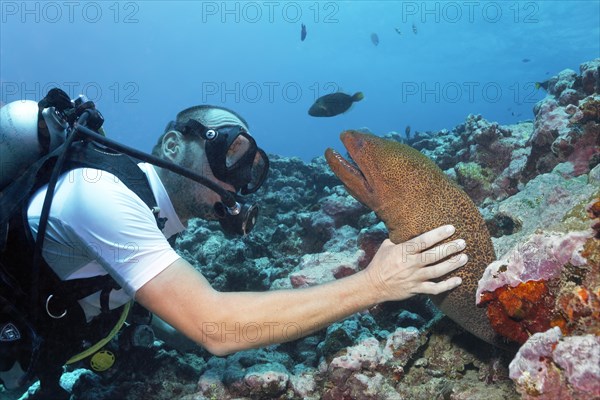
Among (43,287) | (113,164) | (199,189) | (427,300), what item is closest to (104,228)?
(113,164)

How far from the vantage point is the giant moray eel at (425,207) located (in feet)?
8.95

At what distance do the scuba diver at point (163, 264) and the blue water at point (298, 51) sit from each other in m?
12.7

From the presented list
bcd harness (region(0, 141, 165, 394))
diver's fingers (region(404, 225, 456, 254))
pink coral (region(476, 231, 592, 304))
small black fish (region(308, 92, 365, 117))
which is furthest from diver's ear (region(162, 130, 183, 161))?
small black fish (region(308, 92, 365, 117))

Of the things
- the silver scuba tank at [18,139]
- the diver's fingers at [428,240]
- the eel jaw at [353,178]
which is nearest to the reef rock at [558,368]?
the diver's fingers at [428,240]

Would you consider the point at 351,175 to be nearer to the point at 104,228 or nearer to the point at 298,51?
the point at 104,228

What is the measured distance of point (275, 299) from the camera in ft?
6.65

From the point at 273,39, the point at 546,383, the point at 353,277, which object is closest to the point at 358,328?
the point at 353,277

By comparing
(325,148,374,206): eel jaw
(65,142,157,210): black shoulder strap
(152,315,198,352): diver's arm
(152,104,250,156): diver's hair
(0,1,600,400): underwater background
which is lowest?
(152,315,198,352): diver's arm

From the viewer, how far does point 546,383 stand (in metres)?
1.50

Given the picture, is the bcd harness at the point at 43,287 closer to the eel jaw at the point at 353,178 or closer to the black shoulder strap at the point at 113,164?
the black shoulder strap at the point at 113,164

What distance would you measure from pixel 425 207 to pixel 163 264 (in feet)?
5.92

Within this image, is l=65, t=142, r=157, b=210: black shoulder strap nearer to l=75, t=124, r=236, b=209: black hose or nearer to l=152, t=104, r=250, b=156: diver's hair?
l=75, t=124, r=236, b=209: black hose

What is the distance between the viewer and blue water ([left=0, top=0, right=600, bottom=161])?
44625 millimetres

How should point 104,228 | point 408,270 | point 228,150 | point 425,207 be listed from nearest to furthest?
point 104,228, point 408,270, point 425,207, point 228,150
